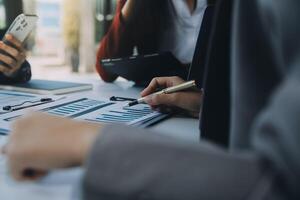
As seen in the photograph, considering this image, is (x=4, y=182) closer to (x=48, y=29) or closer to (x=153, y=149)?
(x=153, y=149)

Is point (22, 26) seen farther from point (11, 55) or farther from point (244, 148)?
point (244, 148)

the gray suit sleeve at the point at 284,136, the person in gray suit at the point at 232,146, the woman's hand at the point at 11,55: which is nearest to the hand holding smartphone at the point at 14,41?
the woman's hand at the point at 11,55

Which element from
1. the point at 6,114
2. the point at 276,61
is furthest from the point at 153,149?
the point at 6,114

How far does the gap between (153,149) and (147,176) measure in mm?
26

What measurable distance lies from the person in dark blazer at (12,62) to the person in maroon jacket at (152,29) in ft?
0.88

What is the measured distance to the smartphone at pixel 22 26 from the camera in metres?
0.95

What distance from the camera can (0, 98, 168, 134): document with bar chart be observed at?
2.17 ft

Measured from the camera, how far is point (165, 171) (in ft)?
1.06

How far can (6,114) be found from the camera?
69 centimetres

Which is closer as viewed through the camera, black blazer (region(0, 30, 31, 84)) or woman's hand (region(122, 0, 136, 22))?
black blazer (region(0, 30, 31, 84))

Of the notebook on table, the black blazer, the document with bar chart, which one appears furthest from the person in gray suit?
the black blazer

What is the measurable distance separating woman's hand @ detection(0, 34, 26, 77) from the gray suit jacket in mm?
715

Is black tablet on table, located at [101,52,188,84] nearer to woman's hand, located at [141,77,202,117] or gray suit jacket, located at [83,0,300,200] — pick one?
woman's hand, located at [141,77,202,117]

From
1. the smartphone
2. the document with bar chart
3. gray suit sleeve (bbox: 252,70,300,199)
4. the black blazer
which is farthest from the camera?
the black blazer
